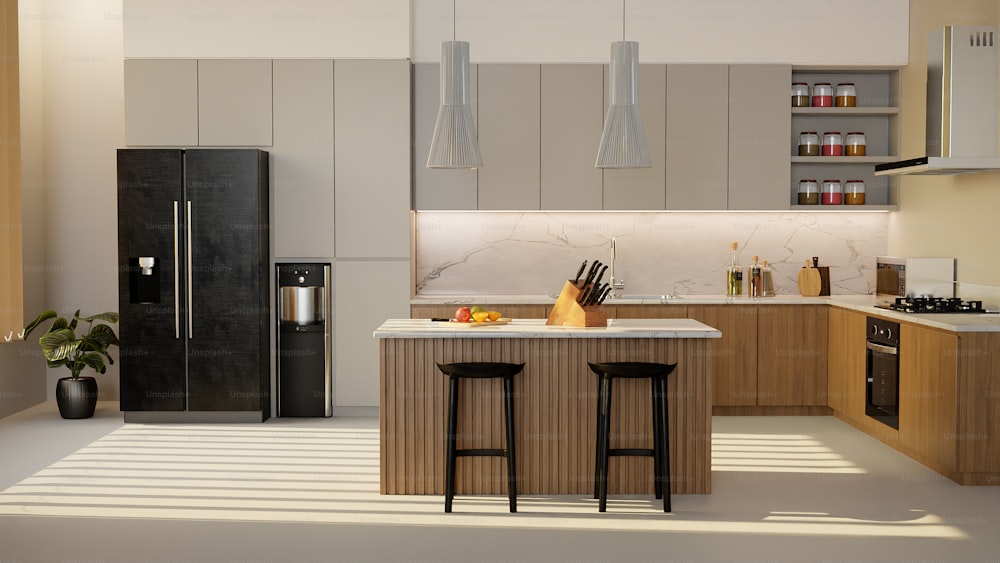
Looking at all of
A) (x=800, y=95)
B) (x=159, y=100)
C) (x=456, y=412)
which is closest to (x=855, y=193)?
(x=800, y=95)

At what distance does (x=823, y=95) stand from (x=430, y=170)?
3107 mm

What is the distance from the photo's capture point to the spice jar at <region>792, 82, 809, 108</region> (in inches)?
285

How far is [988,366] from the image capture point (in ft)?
16.2

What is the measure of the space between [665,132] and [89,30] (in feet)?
15.5

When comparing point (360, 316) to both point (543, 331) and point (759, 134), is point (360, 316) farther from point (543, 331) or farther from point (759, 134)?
point (759, 134)

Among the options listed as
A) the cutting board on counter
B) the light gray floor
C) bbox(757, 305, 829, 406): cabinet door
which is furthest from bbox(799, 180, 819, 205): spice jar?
the light gray floor

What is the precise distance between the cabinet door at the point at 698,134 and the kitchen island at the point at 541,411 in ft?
8.55

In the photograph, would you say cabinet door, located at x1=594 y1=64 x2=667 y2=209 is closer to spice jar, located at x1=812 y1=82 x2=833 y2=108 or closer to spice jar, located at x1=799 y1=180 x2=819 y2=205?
spice jar, located at x1=799 y1=180 x2=819 y2=205

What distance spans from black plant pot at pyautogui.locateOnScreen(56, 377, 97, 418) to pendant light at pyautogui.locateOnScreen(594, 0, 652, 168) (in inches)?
171

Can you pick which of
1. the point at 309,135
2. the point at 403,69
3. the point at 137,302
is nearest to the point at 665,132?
the point at 403,69

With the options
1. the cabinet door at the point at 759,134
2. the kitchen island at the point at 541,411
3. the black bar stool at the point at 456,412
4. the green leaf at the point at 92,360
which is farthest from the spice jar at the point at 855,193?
the green leaf at the point at 92,360

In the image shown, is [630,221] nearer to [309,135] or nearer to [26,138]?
[309,135]

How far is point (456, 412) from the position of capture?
4.59 meters

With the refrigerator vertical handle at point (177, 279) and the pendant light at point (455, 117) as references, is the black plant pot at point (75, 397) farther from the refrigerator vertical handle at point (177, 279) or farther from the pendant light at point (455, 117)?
the pendant light at point (455, 117)
